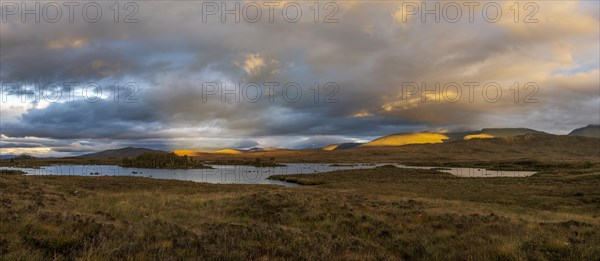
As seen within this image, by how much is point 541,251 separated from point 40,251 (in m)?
12.4

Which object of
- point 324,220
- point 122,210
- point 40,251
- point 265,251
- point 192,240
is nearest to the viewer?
point 40,251

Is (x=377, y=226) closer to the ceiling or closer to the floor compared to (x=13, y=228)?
closer to the floor

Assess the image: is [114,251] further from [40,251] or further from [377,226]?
[377,226]

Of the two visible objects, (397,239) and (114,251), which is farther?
(397,239)

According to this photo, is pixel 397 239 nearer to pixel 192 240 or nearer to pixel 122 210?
pixel 192 240

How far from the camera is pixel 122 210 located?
17406 millimetres

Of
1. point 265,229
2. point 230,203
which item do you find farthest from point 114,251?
point 230,203

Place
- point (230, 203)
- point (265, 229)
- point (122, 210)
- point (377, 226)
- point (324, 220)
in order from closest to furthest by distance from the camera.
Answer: point (265, 229) < point (377, 226) < point (324, 220) < point (122, 210) < point (230, 203)

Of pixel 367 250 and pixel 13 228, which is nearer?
pixel 13 228

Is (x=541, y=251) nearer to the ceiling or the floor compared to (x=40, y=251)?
nearer to the floor

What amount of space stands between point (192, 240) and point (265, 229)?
9.26ft

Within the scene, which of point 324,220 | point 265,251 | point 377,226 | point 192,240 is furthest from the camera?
point 324,220

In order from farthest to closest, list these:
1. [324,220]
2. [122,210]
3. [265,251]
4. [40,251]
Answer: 1. [122,210]
2. [324,220]
3. [265,251]
4. [40,251]

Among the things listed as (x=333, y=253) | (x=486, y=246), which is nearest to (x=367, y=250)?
(x=333, y=253)
